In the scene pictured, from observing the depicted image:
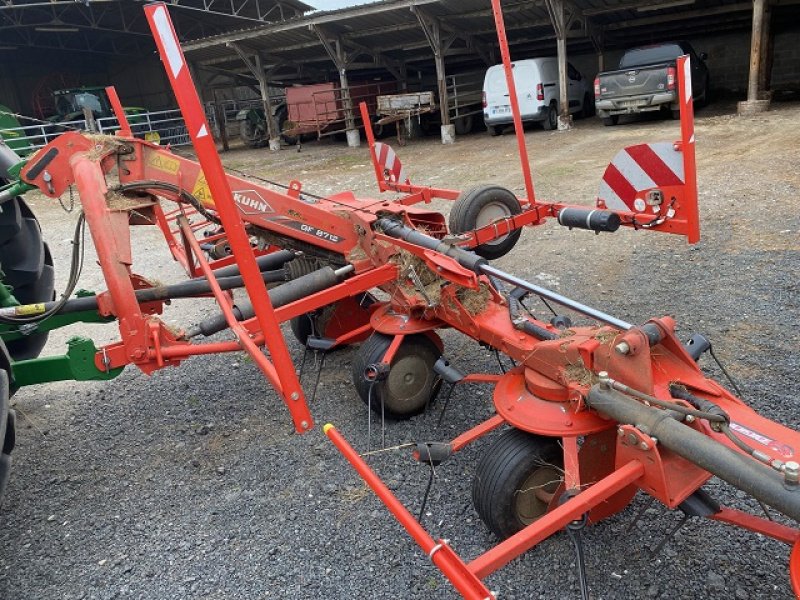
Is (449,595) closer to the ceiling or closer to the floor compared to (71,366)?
closer to the floor

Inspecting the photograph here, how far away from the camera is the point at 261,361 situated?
2369mm

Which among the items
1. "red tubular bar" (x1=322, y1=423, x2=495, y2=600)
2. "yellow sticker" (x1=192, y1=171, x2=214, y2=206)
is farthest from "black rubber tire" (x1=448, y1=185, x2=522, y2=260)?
"red tubular bar" (x1=322, y1=423, x2=495, y2=600)

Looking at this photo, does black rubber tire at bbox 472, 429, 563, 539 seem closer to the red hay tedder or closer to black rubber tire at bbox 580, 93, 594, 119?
the red hay tedder

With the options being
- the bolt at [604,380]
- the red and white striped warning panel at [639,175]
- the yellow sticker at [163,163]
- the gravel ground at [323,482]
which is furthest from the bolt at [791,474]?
the yellow sticker at [163,163]

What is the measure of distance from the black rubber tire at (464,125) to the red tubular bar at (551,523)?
16.7 m

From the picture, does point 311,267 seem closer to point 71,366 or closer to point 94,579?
point 71,366

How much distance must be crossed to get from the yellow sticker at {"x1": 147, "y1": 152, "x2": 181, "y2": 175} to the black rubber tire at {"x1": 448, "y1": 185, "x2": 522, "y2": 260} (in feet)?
7.12

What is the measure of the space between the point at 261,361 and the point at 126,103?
32.8 meters

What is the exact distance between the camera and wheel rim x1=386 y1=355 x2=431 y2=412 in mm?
3549

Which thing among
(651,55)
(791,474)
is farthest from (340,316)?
(651,55)

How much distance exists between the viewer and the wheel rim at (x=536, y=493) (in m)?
2.54

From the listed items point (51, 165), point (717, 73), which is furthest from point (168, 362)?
point (717, 73)

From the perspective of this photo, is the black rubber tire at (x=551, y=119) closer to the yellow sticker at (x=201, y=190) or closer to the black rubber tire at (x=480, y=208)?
the black rubber tire at (x=480, y=208)

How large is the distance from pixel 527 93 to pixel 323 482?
44.6ft
